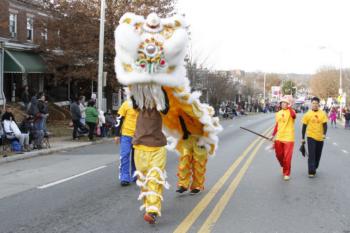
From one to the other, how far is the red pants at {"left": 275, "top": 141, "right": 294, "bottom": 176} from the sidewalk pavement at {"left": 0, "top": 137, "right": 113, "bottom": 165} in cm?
771

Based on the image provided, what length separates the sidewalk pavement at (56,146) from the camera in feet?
46.4

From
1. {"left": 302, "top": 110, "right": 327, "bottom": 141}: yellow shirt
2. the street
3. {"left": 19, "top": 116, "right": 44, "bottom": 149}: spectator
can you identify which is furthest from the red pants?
{"left": 19, "top": 116, "right": 44, "bottom": 149}: spectator

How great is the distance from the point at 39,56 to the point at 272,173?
24.1 m

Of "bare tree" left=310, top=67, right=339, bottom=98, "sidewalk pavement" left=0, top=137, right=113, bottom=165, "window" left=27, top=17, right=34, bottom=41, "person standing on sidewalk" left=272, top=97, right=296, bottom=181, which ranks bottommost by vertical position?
"sidewalk pavement" left=0, top=137, right=113, bottom=165

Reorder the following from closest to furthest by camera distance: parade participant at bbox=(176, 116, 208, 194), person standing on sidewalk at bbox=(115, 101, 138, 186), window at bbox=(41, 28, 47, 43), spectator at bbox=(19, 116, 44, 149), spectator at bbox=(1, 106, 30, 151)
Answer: parade participant at bbox=(176, 116, 208, 194) → person standing on sidewalk at bbox=(115, 101, 138, 186) → spectator at bbox=(1, 106, 30, 151) → spectator at bbox=(19, 116, 44, 149) → window at bbox=(41, 28, 47, 43)

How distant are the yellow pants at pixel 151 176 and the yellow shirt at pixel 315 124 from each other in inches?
205

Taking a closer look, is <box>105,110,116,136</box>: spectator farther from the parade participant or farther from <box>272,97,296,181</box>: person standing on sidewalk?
the parade participant

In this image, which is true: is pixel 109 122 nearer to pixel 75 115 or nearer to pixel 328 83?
pixel 75 115

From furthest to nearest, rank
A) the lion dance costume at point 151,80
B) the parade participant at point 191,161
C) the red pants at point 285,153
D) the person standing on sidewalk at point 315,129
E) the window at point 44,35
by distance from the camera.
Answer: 1. the window at point 44,35
2. the person standing on sidewalk at point 315,129
3. the red pants at point 285,153
4. the parade participant at point 191,161
5. the lion dance costume at point 151,80

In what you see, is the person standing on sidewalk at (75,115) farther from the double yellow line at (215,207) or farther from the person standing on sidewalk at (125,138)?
the person standing on sidewalk at (125,138)

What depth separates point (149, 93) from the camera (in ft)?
20.4

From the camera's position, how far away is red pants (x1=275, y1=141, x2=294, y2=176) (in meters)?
9.88

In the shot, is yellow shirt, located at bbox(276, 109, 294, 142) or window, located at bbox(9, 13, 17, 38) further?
window, located at bbox(9, 13, 17, 38)

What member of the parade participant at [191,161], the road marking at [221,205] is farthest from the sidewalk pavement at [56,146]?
the parade participant at [191,161]
